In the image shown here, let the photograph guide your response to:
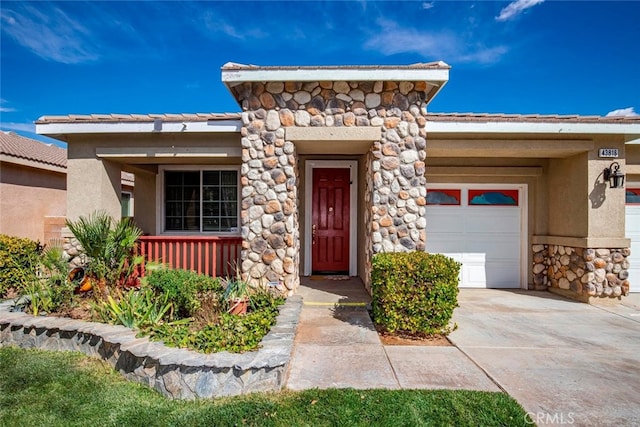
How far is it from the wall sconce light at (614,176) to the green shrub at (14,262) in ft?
34.1

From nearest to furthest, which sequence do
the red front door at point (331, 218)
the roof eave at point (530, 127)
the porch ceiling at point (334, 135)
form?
1. the porch ceiling at point (334, 135)
2. the roof eave at point (530, 127)
3. the red front door at point (331, 218)

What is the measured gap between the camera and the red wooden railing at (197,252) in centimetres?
605

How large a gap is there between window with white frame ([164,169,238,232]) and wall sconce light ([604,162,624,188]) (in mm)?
7532

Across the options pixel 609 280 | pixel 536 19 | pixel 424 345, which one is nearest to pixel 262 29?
pixel 536 19

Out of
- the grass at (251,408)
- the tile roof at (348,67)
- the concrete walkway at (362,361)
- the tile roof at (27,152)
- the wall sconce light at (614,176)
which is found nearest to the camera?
the grass at (251,408)

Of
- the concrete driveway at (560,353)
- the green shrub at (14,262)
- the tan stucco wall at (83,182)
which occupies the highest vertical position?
the tan stucco wall at (83,182)

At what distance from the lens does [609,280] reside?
19.7ft

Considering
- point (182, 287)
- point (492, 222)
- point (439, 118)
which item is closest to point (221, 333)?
point (182, 287)

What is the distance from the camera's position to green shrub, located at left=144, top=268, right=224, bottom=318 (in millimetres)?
4234

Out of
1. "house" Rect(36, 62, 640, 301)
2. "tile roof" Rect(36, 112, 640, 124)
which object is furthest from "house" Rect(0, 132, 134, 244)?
"tile roof" Rect(36, 112, 640, 124)

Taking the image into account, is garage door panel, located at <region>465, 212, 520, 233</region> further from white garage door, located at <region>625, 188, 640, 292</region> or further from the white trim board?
the white trim board

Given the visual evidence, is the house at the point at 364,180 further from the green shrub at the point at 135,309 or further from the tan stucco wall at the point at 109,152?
the green shrub at the point at 135,309

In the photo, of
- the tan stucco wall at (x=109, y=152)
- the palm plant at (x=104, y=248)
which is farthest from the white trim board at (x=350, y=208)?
the palm plant at (x=104, y=248)

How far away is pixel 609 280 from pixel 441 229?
314 cm
